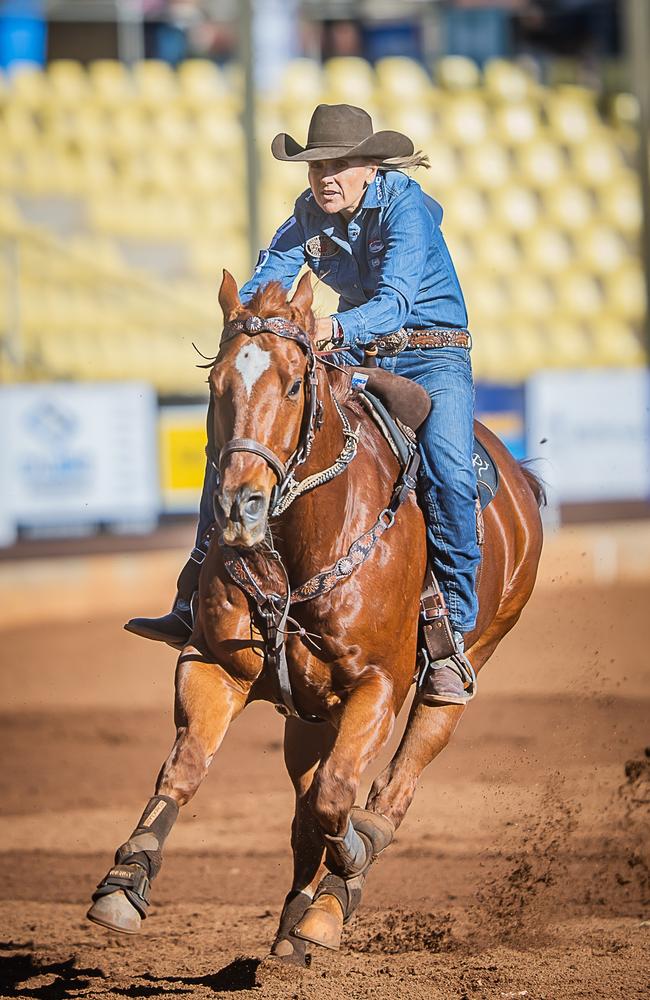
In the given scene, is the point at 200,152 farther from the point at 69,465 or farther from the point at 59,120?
the point at 69,465

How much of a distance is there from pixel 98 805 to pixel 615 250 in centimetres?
1417

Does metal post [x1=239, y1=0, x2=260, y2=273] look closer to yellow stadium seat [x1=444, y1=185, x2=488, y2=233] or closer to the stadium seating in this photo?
the stadium seating

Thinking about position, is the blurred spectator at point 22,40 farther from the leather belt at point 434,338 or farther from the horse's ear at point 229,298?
the horse's ear at point 229,298

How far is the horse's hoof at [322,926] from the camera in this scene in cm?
377

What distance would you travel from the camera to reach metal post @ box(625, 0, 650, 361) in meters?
16.3

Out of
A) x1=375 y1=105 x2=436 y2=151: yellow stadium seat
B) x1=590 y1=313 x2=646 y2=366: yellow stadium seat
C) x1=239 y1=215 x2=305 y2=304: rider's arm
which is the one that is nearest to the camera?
x1=239 y1=215 x2=305 y2=304: rider's arm

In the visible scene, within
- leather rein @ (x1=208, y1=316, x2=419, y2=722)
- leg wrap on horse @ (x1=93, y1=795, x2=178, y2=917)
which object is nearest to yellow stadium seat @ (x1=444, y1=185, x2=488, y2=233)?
leather rein @ (x1=208, y1=316, x2=419, y2=722)

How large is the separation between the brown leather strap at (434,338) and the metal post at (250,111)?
10.5m

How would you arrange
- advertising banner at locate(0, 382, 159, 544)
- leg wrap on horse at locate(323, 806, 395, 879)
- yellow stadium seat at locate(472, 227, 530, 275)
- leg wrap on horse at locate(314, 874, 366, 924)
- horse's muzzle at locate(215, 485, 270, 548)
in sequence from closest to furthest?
horse's muzzle at locate(215, 485, 270, 548) → leg wrap on horse at locate(323, 806, 395, 879) → leg wrap on horse at locate(314, 874, 366, 924) → advertising banner at locate(0, 382, 159, 544) → yellow stadium seat at locate(472, 227, 530, 275)

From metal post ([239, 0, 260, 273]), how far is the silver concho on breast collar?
34.6 ft

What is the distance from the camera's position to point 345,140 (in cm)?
424

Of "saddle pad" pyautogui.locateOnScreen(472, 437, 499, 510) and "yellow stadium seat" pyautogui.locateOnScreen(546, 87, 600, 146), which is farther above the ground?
"yellow stadium seat" pyautogui.locateOnScreen(546, 87, 600, 146)

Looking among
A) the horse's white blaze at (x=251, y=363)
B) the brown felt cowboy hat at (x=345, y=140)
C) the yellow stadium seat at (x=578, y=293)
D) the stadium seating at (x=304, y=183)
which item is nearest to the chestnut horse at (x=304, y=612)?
the horse's white blaze at (x=251, y=363)

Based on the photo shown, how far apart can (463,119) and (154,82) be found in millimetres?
4497
